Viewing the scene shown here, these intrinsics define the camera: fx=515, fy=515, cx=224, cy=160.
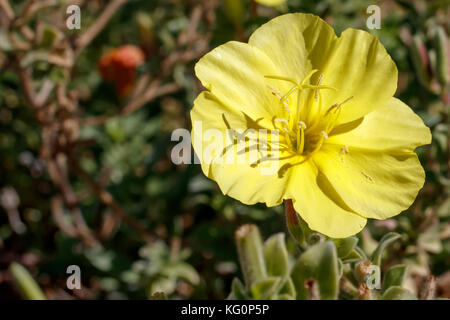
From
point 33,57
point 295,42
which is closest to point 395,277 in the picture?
point 295,42

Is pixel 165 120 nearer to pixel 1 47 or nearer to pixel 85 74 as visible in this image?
pixel 85 74

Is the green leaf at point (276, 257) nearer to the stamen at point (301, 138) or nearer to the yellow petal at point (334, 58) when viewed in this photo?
the stamen at point (301, 138)

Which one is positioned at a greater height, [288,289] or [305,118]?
[305,118]

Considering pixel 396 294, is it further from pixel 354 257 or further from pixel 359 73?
pixel 359 73

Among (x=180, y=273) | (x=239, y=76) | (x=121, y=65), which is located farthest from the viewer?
(x=121, y=65)

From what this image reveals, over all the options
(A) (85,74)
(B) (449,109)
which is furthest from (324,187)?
(A) (85,74)

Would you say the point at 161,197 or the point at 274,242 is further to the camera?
the point at 161,197

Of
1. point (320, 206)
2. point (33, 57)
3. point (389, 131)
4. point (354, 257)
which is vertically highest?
point (33, 57)
